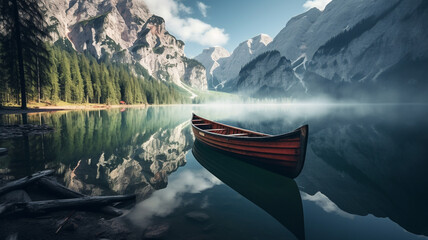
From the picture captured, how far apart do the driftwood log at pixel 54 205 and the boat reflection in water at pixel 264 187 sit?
571cm

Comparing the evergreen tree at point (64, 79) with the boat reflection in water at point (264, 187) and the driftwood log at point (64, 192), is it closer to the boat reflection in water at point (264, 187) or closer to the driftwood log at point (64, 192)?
the boat reflection in water at point (264, 187)

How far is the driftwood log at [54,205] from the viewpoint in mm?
4391

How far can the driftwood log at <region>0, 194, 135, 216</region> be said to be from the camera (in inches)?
173

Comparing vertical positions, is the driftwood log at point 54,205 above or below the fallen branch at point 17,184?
below

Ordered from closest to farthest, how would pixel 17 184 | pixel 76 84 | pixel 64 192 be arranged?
pixel 17 184 < pixel 64 192 < pixel 76 84

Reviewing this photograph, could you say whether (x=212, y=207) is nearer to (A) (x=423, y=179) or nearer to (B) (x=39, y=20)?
(A) (x=423, y=179)

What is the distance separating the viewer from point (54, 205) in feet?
16.0

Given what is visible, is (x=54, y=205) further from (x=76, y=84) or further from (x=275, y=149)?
(x=76, y=84)

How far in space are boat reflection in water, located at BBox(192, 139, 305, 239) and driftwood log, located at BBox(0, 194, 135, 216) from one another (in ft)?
18.7

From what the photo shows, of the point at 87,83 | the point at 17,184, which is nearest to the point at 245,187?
the point at 17,184

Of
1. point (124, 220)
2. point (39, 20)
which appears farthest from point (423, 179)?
point (39, 20)

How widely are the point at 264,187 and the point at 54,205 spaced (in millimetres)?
8219

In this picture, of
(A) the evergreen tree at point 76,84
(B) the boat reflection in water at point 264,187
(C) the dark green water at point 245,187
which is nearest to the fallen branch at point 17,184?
(C) the dark green water at point 245,187

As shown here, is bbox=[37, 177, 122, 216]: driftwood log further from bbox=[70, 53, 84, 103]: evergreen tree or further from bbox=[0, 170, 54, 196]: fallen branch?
bbox=[70, 53, 84, 103]: evergreen tree
